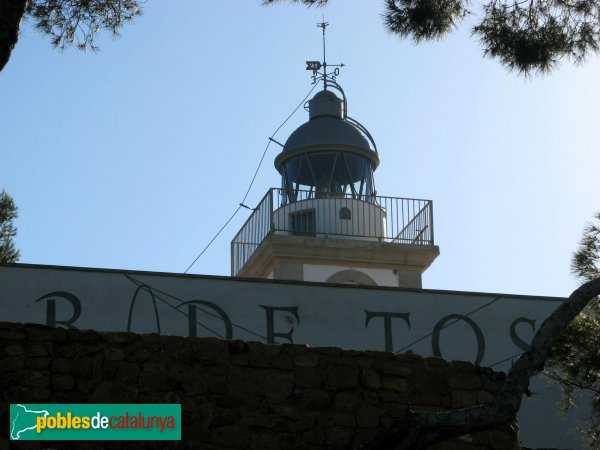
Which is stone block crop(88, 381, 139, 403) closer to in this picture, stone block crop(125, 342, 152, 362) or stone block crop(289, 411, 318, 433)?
stone block crop(125, 342, 152, 362)

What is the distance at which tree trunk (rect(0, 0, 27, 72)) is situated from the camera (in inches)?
357

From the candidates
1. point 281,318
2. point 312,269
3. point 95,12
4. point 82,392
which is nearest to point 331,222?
point 312,269

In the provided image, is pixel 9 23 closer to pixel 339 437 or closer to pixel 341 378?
pixel 341 378

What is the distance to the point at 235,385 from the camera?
32.7 ft

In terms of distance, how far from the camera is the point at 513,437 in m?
10.5

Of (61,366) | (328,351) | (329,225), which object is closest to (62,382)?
(61,366)

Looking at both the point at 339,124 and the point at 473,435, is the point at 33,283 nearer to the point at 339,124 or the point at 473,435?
the point at 473,435

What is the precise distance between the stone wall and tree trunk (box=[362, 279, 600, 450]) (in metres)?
1.41

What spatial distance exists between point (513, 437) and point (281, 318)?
4.75 m

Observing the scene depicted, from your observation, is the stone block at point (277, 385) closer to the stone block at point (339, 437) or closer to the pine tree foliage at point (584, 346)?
the stone block at point (339, 437)

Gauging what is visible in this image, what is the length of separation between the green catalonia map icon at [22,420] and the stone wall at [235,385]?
57mm

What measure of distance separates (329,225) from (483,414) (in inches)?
582

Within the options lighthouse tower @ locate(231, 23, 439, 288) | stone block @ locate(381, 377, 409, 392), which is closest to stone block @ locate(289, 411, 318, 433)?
stone block @ locate(381, 377, 409, 392)

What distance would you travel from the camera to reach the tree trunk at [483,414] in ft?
26.9
